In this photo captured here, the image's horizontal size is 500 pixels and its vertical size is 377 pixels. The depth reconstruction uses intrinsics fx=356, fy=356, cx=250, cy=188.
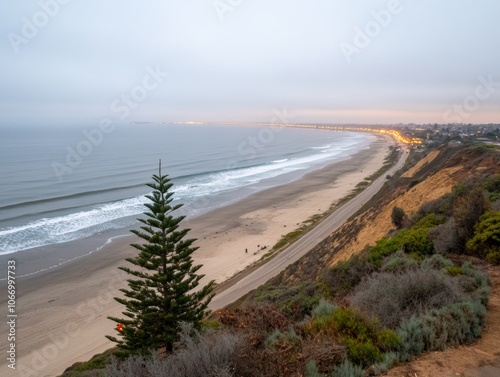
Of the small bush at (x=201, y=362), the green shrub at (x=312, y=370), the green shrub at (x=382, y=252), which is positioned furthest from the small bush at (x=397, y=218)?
the small bush at (x=201, y=362)

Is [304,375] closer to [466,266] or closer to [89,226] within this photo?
[466,266]

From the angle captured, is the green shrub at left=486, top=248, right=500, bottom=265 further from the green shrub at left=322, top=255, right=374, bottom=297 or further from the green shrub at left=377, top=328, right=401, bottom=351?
the green shrub at left=377, top=328, right=401, bottom=351

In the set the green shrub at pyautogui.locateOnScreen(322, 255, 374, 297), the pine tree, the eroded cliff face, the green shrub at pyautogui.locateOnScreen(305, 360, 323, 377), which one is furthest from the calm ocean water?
the green shrub at pyautogui.locateOnScreen(305, 360, 323, 377)

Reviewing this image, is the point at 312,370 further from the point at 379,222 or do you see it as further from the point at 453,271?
the point at 379,222

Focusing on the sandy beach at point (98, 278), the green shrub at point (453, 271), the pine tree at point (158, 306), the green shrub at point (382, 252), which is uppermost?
the green shrub at point (453, 271)

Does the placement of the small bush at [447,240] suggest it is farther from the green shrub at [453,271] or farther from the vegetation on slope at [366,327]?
the green shrub at [453,271]

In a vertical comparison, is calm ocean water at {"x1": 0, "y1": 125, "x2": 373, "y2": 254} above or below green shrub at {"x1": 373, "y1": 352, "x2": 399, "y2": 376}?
below
